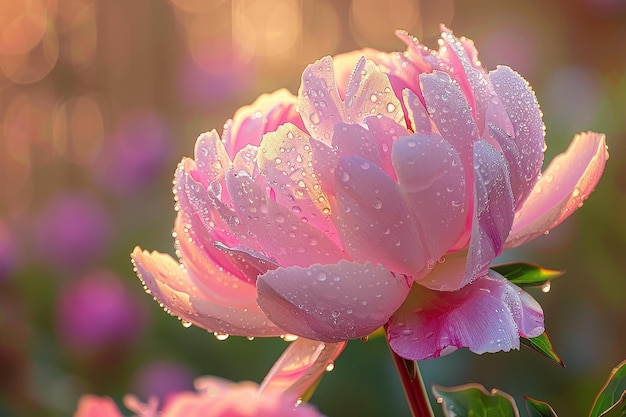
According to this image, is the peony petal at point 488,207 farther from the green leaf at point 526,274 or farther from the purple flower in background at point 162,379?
the purple flower in background at point 162,379

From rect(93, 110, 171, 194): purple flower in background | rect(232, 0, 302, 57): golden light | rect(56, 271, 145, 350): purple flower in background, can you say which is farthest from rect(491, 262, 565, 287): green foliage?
rect(232, 0, 302, 57): golden light

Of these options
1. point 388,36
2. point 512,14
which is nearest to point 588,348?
point 512,14

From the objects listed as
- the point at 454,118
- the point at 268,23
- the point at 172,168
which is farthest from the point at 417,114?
the point at 268,23

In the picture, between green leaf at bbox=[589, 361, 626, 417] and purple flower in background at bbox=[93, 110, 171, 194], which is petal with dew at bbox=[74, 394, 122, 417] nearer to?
green leaf at bbox=[589, 361, 626, 417]

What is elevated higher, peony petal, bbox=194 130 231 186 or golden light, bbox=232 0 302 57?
peony petal, bbox=194 130 231 186

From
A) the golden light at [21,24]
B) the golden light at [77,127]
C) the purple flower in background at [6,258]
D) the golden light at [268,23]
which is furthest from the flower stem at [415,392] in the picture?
the golden light at [21,24]

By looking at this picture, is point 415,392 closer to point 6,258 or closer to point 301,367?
point 301,367
